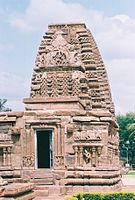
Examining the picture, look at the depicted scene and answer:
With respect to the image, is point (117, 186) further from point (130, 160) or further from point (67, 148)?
point (130, 160)

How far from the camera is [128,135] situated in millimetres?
64312

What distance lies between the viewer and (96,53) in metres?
27.2

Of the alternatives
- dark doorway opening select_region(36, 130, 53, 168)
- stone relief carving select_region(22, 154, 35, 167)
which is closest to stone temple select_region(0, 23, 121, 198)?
stone relief carving select_region(22, 154, 35, 167)

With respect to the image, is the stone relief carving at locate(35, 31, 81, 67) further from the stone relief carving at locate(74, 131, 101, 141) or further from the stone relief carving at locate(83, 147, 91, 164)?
the stone relief carving at locate(83, 147, 91, 164)

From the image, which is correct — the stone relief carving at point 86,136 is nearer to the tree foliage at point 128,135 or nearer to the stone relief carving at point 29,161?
the stone relief carving at point 29,161

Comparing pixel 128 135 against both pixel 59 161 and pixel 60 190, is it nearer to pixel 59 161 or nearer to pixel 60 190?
pixel 59 161

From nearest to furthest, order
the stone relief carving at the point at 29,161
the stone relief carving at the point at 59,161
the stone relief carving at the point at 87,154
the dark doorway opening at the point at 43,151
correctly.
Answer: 1. the stone relief carving at the point at 87,154
2. the stone relief carving at the point at 59,161
3. the stone relief carving at the point at 29,161
4. the dark doorway opening at the point at 43,151

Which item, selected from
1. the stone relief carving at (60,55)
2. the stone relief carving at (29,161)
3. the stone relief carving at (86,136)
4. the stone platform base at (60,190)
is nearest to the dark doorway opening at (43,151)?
the stone relief carving at (29,161)

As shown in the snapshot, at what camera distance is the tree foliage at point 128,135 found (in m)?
62.8

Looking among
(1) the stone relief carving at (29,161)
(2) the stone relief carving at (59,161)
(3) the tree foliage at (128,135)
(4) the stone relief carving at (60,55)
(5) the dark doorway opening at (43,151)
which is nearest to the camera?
(2) the stone relief carving at (59,161)

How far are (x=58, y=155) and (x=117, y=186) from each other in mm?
3353

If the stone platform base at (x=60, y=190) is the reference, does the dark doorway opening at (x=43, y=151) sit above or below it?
above

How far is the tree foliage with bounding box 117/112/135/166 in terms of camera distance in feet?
206

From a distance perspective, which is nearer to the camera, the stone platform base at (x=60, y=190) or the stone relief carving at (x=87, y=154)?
the stone platform base at (x=60, y=190)
